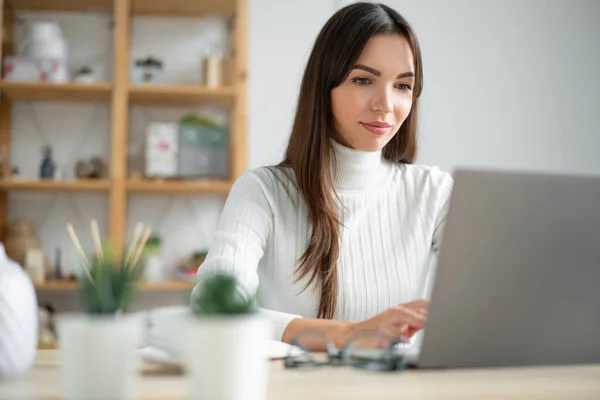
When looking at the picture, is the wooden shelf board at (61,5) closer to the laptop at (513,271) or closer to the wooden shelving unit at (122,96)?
the wooden shelving unit at (122,96)

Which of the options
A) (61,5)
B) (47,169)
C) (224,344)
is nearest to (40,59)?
(61,5)

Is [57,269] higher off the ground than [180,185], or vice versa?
[180,185]

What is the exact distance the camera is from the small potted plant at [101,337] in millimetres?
606

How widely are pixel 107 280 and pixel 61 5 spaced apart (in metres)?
3.09

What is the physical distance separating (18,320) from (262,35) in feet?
9.84

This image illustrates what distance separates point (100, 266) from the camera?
624 mm

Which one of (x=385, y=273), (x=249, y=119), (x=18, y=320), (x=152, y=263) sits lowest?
(x=152, y=263)

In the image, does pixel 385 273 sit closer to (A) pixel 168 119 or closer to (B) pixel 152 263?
(B) pixel 152 263

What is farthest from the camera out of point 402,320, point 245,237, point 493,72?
point 493,72

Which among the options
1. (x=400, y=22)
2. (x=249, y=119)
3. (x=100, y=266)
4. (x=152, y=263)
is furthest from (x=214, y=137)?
(x=100, y=266)

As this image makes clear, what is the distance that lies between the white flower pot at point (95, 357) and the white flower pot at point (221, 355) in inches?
2.2

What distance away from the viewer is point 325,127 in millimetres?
1806

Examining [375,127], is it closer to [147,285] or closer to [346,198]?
[346,198]

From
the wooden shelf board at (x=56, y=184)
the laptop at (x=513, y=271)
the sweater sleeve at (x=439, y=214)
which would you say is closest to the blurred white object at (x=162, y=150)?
the wooden shelf board at (x=56, y=184)
